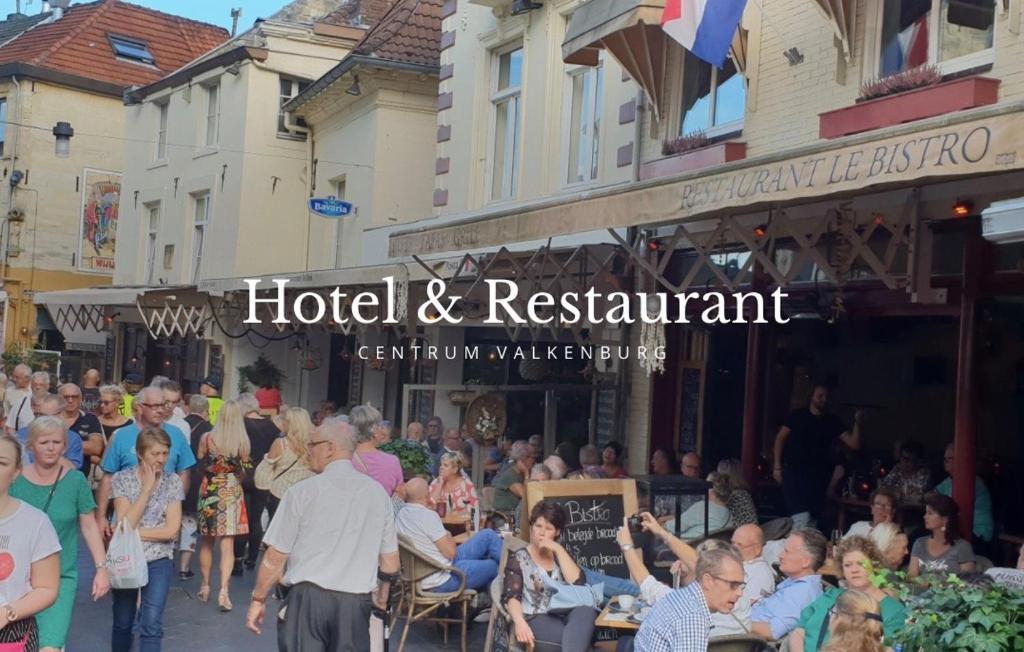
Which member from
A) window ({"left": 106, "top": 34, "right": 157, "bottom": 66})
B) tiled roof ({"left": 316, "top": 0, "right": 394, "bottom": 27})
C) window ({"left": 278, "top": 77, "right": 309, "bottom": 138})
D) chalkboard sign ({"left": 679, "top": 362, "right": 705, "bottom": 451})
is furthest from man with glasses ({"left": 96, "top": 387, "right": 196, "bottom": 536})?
window ({"left": 106, "top": 34, "right": 157, "bottom": 66})

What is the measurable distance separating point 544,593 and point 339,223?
15.6 meters

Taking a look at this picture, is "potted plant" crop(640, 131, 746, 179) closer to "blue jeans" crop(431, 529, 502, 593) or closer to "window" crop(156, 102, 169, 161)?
"blue jeans" crop(431, 529, 502, 593)

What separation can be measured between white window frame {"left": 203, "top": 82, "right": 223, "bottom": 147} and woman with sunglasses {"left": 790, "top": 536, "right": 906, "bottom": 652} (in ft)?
66.7

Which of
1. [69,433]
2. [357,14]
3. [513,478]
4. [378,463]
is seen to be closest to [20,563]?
[69,433]

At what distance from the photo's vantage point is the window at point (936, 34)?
899cm

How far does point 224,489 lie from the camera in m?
10.0

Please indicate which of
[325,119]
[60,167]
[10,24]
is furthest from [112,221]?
[325,119]

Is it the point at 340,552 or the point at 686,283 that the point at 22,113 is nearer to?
the point at 686,283

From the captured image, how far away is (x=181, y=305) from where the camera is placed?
2191 cm

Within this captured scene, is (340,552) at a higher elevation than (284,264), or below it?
below

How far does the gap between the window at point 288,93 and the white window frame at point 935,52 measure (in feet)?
50.0

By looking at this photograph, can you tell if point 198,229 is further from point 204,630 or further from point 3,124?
point 204,630

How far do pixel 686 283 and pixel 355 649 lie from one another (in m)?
4.88

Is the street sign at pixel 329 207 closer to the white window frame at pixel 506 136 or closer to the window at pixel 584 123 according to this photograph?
the white window frame at pixel 506 136
